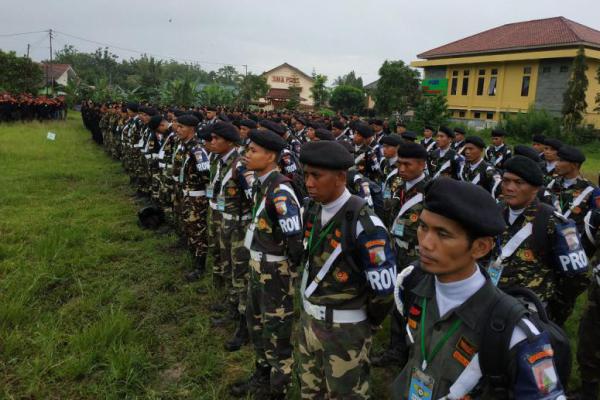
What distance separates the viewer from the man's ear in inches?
62.6

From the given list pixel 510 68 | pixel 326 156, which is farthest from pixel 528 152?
pixel 510 68

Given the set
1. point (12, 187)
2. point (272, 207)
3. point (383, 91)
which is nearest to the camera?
point (272, 207)

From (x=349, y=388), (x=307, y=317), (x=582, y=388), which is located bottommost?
(x=582, y=388)

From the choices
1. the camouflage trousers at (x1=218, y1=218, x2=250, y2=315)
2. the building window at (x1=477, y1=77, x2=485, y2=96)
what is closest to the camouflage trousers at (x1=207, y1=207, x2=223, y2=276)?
the camouflage trousers at (x1=218, y1=218, x2=250, y2=315)

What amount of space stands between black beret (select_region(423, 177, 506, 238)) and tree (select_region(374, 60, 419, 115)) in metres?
39.2

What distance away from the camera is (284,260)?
10.9 feet

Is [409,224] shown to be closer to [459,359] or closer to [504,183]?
[504,183]

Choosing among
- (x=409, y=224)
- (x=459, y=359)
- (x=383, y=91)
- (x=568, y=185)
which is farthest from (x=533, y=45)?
(x=459, y=359)

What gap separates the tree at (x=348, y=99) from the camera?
51500 mm

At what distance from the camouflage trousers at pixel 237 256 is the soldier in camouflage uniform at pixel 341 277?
1.80m

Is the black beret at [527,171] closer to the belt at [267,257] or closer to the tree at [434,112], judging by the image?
the belt at [267,257]

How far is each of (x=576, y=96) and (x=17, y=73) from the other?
40004mm

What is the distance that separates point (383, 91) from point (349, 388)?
39.3 metres

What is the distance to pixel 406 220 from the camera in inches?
157
